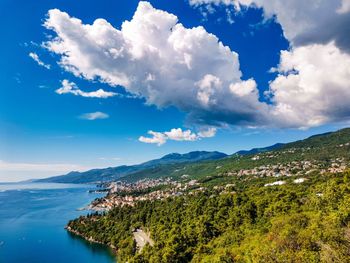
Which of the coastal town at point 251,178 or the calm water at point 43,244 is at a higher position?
the coastal town at point 251,178

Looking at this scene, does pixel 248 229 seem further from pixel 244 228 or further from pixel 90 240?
pixel 90 240

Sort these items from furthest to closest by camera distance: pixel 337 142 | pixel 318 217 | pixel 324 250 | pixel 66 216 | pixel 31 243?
1. pixel 337 142
2. pixel 66 216
3. pixel 31 243
4. pixel 318 217
5. pixel 324 250

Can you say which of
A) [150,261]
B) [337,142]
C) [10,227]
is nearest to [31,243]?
[10,227]

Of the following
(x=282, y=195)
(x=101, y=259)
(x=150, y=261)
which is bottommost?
(x=101, y=259)

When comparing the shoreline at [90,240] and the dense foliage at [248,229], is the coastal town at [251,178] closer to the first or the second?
the shoreline at [90,240]

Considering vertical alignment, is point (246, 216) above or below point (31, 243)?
above

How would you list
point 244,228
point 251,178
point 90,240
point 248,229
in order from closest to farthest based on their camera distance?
1. point 248,229
2. point 244,228
3. point 90,240
4. point 251,178

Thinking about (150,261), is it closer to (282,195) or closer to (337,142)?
(282,195)

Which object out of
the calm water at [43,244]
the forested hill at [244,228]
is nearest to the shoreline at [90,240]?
the forested hill at [244,228]

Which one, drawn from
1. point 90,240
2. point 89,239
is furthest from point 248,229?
point 89,239
